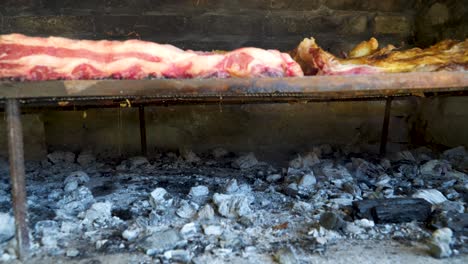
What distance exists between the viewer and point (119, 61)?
6.94 ft

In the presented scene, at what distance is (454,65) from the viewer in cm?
239

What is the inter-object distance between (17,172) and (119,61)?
0.82 metres

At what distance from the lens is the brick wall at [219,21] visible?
3984 mm

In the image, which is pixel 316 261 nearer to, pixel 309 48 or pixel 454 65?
pixel 309 48

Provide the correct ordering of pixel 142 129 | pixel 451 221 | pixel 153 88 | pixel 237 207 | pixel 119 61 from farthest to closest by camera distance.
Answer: pixel 142 129
pixel 237 207
pixel 451 221
pixel 119 61
pixel 153 88

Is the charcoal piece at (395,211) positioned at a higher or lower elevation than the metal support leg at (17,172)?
lower

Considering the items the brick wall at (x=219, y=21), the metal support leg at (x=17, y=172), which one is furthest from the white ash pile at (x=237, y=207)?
the brick wall at (x=219, y=21)

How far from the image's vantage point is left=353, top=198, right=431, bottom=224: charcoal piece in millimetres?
2535

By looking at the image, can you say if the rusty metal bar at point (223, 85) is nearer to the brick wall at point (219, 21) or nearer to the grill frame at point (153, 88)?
the grill frame at point (153, 88)

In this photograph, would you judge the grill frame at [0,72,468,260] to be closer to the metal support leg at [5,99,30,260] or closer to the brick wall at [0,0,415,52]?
the metal support leg at [5,99,30,260]

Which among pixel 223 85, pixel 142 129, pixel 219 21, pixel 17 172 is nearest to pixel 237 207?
pixel 223 85

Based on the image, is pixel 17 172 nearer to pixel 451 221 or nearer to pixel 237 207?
pixel 237 207

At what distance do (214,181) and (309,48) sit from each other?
160cm

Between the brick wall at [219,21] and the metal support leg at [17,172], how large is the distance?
7.71 ft
